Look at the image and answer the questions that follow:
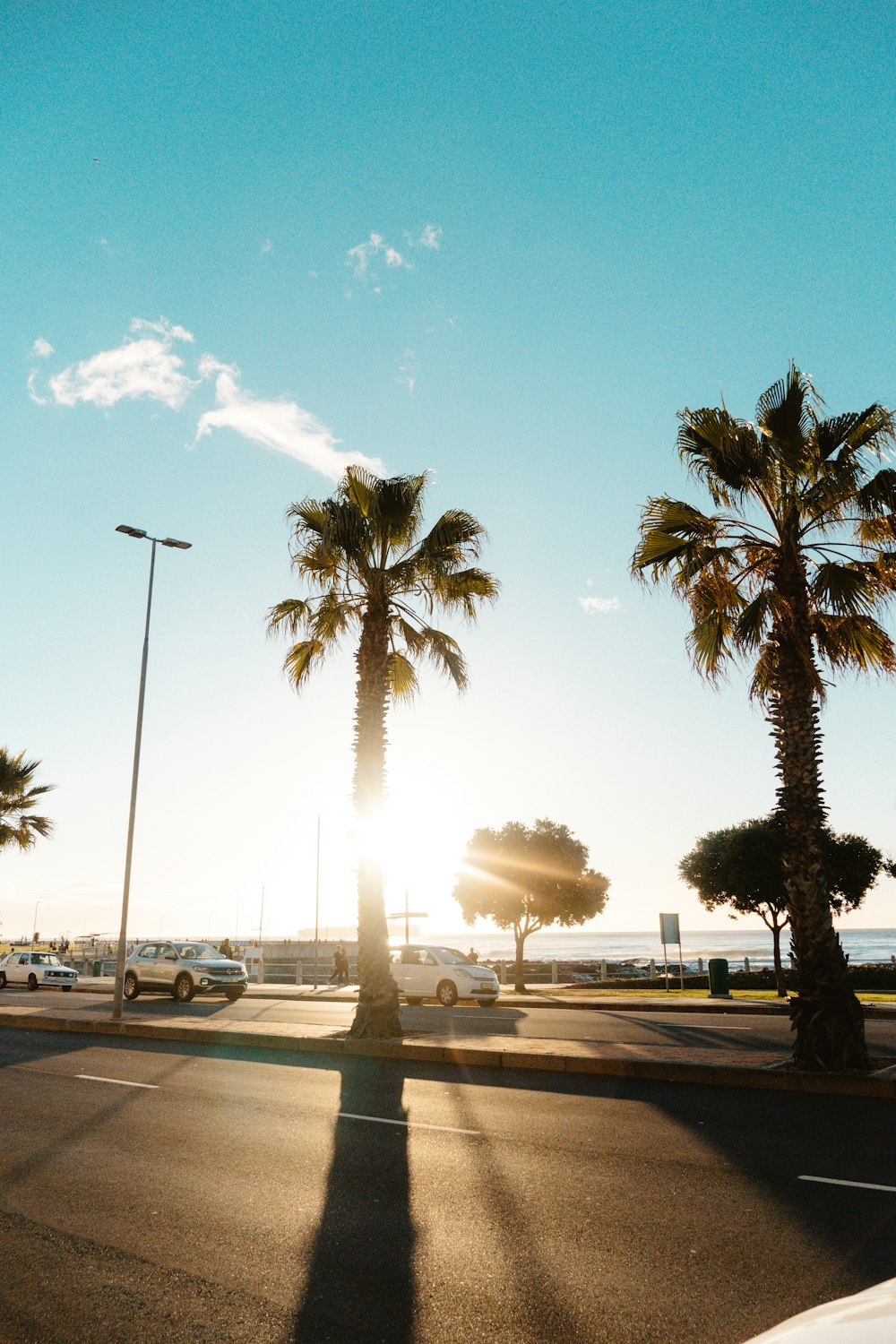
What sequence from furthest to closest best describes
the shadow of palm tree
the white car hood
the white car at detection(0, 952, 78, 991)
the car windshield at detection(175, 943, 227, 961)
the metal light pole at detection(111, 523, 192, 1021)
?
the white car at detection(0, 952, 78, 991) < the car windshield at detection(175, 943, 227, 961) < the metal light pole at detection(111, 523, 192, 1021) < the shadow of palm tree < the white car hood

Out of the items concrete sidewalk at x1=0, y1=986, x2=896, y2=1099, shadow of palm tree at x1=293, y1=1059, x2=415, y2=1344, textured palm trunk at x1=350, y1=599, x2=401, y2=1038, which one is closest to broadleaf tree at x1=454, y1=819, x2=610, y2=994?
concrete sidewalk at x1=0, y1=986, x2=896, y2=1099

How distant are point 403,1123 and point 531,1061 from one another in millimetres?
3976

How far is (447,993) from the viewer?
25.7m

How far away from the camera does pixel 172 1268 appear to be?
188 inches

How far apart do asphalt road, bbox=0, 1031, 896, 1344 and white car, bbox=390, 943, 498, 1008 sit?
15723 mm

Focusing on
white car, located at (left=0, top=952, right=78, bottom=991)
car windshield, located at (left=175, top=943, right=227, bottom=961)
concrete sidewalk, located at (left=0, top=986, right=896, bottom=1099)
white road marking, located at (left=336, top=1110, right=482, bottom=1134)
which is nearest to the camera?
white road marking, located at (left=336, top=1110, right=482, bottom=1134)

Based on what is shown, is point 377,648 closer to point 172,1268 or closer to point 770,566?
point 770,566

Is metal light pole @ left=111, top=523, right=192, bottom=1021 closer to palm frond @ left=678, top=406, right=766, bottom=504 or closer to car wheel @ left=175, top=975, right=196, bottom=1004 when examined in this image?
car wheel @ left=175, top=975, right=196, bottom=1004

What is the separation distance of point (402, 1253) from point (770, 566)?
10.0 metres

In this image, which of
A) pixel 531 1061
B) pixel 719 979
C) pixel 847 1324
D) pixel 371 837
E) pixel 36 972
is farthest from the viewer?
pixel 36 972

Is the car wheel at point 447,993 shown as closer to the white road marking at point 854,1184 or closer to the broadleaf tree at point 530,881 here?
the broadleaf tree at point 530,881

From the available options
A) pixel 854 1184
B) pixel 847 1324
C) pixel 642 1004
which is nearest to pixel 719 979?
pixel 642 1004

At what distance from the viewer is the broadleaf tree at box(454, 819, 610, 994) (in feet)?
137

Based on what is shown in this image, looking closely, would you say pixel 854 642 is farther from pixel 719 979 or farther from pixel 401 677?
pixel 719 979
